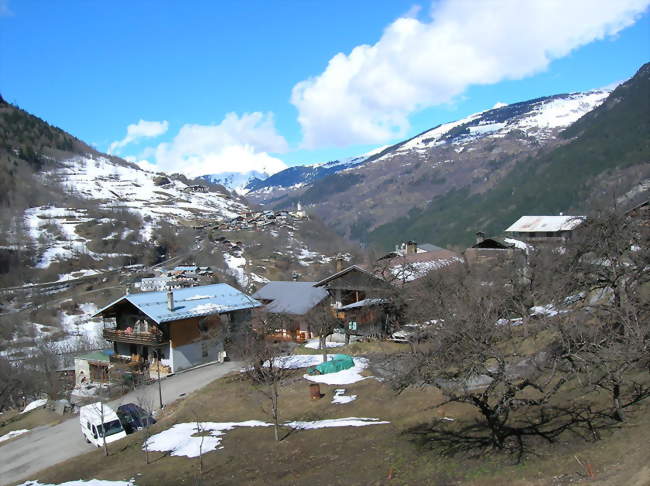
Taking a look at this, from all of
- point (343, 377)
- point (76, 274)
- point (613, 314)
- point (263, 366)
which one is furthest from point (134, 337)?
point (76, 274)

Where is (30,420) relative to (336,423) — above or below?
below

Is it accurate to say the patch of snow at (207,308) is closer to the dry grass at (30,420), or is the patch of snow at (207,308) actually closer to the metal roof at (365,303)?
the metal roof at (365,303)

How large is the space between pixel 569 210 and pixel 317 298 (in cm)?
14929

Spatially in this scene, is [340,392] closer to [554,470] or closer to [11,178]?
[554,470]

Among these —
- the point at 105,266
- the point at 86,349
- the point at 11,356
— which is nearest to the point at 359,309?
the point at 86,349

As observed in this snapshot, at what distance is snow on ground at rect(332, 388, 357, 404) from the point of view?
28533 millimetres

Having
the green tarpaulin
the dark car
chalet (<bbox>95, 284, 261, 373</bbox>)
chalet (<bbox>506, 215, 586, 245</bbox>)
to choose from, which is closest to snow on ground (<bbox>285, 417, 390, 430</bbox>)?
the green tarpaulin

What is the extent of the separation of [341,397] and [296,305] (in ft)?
84.1

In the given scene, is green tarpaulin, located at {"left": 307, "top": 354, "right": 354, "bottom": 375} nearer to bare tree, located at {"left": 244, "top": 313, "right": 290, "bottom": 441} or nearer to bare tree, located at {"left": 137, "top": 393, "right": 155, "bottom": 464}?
bare tree, located at {"left": 244, "top": 313, "right": 290, "bottom": 441}

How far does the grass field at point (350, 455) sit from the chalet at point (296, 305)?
1897 centimetres

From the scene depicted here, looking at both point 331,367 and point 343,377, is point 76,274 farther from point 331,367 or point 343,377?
point 343,377

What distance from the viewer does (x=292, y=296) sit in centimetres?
5678

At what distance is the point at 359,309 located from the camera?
168 ft

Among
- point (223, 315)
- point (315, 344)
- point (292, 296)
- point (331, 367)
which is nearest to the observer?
point (331, 367)
